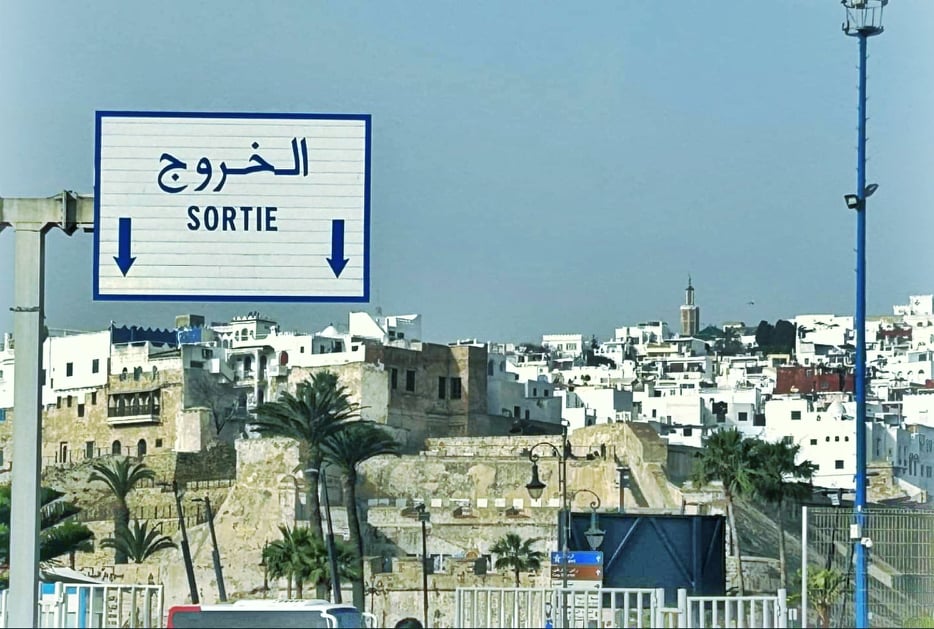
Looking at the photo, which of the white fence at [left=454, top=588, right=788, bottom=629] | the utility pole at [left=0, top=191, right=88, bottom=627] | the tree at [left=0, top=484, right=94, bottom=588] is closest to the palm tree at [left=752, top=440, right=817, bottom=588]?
the tree at [left=0, top=484, right=94, bottom=588]

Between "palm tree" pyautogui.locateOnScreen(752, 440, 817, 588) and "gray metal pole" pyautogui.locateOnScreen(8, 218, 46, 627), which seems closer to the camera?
"gray metal pole" pyautogui.locateOnScreen(8, 218, 46, 627)

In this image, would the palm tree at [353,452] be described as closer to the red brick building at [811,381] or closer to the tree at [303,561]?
the tree at [303,561]

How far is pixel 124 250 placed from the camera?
16.6m

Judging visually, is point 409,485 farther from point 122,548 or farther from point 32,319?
point 32,319

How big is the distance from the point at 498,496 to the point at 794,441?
71.8 ft

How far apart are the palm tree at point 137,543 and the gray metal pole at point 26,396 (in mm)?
54225

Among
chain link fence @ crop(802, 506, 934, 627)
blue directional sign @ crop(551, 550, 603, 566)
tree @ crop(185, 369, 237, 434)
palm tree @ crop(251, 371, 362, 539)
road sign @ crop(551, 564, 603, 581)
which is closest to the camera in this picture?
chain link fence @ crop(802, 506, 934, 627)

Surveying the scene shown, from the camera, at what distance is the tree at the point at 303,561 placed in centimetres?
6206

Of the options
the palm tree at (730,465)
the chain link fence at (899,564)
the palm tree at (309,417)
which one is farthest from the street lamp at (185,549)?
the chain link fence at (899,564)

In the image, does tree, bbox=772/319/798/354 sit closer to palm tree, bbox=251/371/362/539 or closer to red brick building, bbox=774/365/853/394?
red brick building, bbox=774/365/853/394

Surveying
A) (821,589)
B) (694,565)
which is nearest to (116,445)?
(821,589)

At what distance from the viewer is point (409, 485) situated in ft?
242

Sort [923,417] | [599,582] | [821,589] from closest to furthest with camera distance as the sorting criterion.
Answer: [599,582] < [821,589] < [923,417]

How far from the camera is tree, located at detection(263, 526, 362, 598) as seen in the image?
62.1 meters
